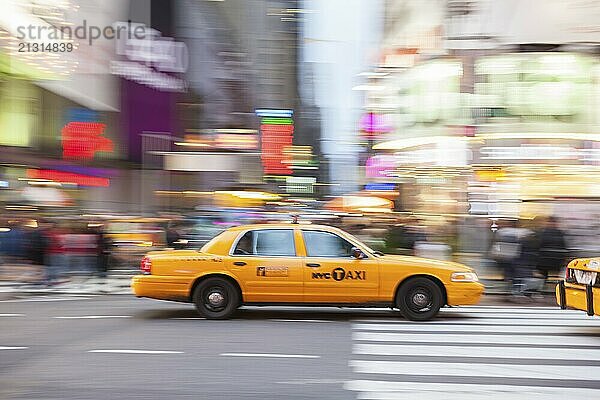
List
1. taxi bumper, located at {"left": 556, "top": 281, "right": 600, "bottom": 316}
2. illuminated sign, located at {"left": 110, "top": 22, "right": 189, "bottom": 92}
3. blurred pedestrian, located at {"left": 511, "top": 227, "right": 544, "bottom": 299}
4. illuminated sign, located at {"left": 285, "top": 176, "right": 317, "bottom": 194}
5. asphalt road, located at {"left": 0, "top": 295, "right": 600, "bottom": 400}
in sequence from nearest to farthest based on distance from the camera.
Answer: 1. asphalt road, located at {"left": 0, "top": 295, "right": 600, "bottom": 400}
2. taxi bumper, located at {"left": 556, "top": 281, "right": 600, "bottom": 316}
3. blurred pedestrian, located at {"left": 511, "top": 227, "right": 544, "bottom": 299}
4. illuminated sign, located at {"left": 110, "top": 22, "right": 189, "bottom": 92}
5. illuminated sign, located at {"left": 285, "top": 176, "right": 317, "bottom": 194}

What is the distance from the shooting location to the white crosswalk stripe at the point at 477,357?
7.00 meters

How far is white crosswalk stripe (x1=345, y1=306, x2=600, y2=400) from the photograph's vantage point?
6996 millimetres

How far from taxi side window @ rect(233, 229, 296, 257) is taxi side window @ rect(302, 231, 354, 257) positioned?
0.23 m

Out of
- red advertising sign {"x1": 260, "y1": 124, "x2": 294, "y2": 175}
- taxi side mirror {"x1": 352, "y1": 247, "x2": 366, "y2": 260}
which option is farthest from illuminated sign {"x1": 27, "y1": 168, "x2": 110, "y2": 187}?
taxi side mirror {"x1": 352, "y1": 247, "x2": 366, "y2": 260}

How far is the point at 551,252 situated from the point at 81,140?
2687 cm

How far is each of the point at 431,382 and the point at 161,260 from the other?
5.24 metres

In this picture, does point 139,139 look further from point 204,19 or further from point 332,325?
point 332,325

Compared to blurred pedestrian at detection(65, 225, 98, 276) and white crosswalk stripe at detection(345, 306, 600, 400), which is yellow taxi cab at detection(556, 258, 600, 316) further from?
blurred pedestrian at detection(65, 225, 98, 276)

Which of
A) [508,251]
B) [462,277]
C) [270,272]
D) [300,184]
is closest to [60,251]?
[270,272]

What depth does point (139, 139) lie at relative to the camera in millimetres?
43844

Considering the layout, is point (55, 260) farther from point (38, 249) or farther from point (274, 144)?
point (274, 144)

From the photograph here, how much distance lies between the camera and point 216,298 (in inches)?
450

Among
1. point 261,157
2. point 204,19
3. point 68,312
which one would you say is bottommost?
point 68,312

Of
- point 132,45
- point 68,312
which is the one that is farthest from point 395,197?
point 68,312
